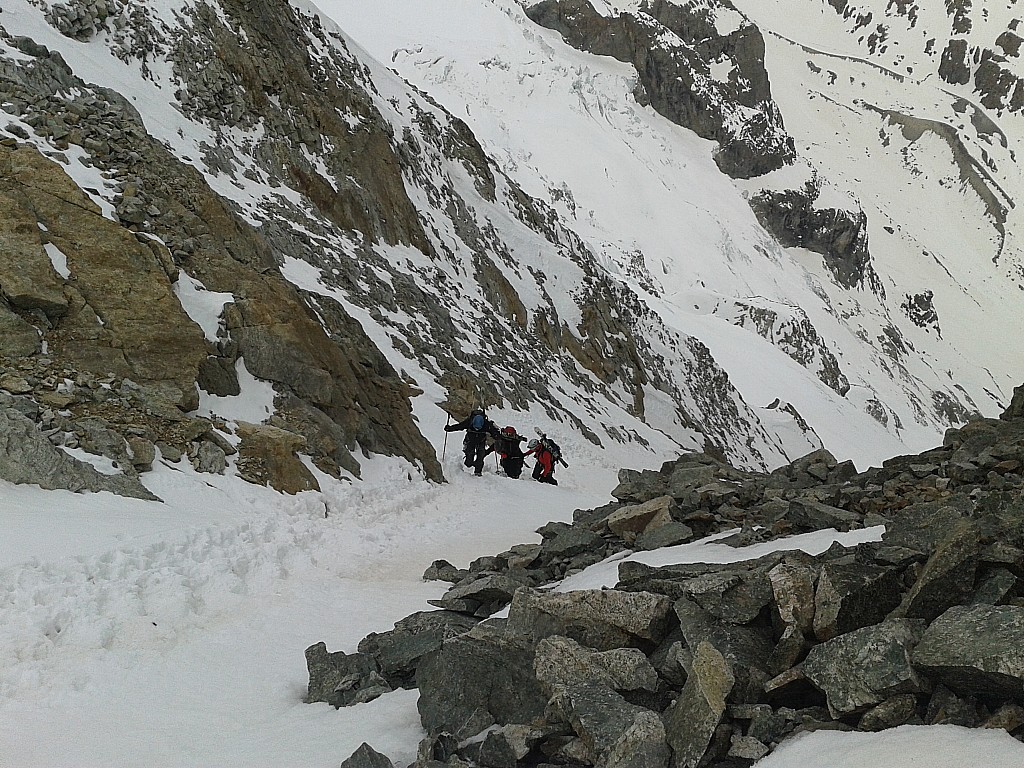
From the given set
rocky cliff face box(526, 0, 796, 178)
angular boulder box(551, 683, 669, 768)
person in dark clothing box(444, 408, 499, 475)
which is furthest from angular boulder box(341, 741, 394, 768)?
rocky cliff face box(526, 0, 796, 178)

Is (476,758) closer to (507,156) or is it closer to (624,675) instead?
(624,675)

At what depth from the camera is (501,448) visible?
61.8ft

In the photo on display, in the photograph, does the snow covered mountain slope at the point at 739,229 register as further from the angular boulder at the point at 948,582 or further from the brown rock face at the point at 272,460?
the angular boulder at the point at 948,582

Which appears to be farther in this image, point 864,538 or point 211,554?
point 211,554

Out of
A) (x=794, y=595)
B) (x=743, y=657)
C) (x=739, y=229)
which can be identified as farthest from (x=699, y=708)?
(x=739, y=229)

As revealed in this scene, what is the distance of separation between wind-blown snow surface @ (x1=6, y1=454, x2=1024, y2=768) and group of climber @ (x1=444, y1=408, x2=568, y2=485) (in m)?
5.78

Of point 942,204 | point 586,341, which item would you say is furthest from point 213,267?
point 942,204

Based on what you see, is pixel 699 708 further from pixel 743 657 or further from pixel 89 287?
pixel 89 287

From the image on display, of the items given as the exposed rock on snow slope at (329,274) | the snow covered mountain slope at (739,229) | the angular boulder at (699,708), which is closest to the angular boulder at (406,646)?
the angular boulder at (699,708)

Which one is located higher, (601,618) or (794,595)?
(794,595)

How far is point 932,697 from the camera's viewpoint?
367cm

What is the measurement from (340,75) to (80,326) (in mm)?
23790

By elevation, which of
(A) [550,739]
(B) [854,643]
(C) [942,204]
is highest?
(C) [942,204]

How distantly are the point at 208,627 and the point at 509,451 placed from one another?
12136 millimetres
